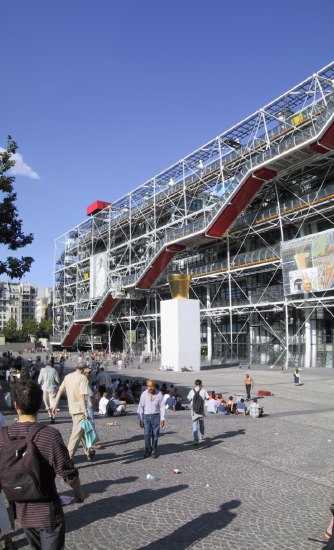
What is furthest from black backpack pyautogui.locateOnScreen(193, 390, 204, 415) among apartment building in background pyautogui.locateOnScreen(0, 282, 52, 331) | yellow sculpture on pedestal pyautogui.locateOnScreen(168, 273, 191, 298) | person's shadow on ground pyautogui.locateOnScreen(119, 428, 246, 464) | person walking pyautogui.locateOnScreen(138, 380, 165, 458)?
apartment building in background pyautogui.locateOnScreen(0, 282, 52, 331)

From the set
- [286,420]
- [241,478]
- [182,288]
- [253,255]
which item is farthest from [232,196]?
[241,478]

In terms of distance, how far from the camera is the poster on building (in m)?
52.3

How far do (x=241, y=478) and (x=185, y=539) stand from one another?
2.46 metres

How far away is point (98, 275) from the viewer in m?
53.6

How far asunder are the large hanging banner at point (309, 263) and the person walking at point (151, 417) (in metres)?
20.9

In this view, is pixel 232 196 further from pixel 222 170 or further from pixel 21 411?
pixel 21 411

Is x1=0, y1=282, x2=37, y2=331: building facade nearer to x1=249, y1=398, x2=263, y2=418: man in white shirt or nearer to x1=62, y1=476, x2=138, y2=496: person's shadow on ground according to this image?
x1=249, y1=398, x2=263, y2=418: man in white shirt

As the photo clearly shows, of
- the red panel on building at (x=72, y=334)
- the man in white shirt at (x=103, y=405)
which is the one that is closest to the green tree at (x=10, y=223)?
the man in white shirt at (x=103, y=405)

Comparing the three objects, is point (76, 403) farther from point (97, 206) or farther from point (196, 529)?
point (97, 206)

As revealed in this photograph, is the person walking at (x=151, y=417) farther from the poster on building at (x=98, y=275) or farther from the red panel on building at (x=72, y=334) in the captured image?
the red panel on building at (x=72, y=334)

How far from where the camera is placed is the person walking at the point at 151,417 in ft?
27.4

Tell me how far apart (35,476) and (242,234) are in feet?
115

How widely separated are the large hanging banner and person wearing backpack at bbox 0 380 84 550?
26.3m

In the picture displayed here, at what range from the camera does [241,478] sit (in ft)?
23.3
